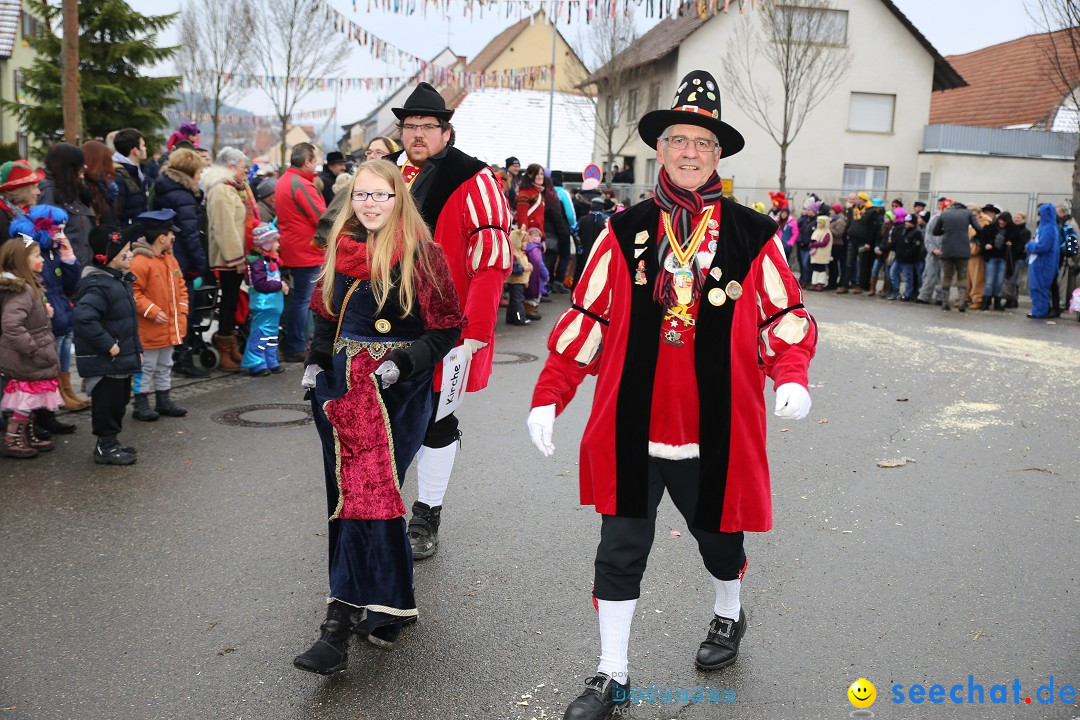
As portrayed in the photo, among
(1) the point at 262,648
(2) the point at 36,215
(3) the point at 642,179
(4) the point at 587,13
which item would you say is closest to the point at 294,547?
(1) the point at 262,648

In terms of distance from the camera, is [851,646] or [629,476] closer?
[629,476]

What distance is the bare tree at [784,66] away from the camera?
30016 millimetres

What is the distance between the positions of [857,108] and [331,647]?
33.2 meters

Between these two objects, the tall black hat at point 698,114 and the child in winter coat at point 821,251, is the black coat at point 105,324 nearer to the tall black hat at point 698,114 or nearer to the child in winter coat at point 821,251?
the tall black hat at point 698,114

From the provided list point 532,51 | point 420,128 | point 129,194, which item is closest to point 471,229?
point 420,128

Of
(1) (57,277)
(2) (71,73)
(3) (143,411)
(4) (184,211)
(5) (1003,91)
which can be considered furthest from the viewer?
(5) (1003,91)

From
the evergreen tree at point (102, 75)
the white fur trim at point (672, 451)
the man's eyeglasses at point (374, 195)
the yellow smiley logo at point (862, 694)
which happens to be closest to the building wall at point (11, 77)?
the evergreen tree at point (102, 75)

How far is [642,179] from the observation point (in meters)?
37.8

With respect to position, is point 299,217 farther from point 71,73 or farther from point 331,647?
point 331,647

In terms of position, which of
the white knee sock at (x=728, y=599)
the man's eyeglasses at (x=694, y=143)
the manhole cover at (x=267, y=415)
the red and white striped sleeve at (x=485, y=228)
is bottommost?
the manhole cover at (x=267, y=415)

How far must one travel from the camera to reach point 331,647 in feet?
11.7

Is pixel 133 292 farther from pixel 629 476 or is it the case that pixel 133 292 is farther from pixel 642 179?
pixel 642 179

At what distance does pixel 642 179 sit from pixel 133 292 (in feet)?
105

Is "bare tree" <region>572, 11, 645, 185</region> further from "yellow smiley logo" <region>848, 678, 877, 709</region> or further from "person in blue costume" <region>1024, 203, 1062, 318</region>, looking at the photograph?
"yellow smiley logo" <region>848, 678, 877, 709</region>
